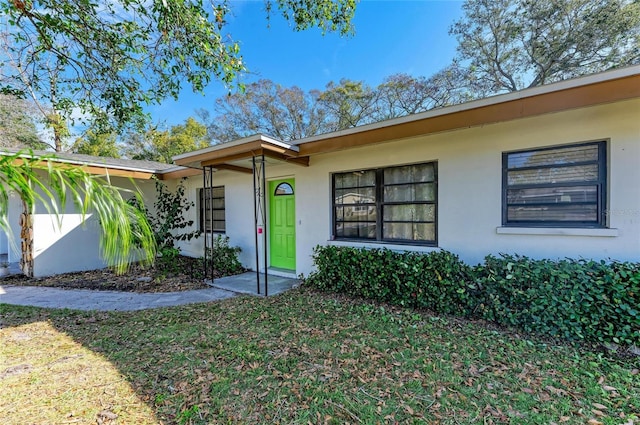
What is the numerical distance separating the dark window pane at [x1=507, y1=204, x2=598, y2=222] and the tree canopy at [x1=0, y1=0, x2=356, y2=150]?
400 cm

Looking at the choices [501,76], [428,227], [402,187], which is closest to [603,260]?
[428,227]

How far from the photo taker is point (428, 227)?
4.78 m

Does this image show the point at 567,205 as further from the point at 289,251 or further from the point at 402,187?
the point at 289,251

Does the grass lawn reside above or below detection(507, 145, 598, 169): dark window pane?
below

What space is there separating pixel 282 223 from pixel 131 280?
3705 millimetres

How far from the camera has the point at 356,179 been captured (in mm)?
5559

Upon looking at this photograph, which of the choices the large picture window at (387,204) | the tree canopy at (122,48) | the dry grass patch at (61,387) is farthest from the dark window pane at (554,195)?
the dry grass patch at (61,387)

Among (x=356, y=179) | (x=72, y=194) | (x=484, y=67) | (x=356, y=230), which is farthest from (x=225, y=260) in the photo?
→ (x=484, y=67)

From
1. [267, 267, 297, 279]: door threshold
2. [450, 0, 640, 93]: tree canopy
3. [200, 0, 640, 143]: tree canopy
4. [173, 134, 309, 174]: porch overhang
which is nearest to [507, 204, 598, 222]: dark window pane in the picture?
[173, 134, 309, 174]: porch overhang

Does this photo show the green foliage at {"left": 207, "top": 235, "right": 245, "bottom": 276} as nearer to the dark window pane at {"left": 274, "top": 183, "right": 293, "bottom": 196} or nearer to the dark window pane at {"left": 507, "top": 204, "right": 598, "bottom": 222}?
the dark window pane at {"left": 274, "top": 183, "right": 293, "bottom": 196}

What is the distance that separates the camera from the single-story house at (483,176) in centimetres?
332

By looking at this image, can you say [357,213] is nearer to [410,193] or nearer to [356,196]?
[356,196]

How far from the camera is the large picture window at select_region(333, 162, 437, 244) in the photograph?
188 inches

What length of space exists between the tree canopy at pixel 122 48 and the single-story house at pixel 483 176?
130 cm
